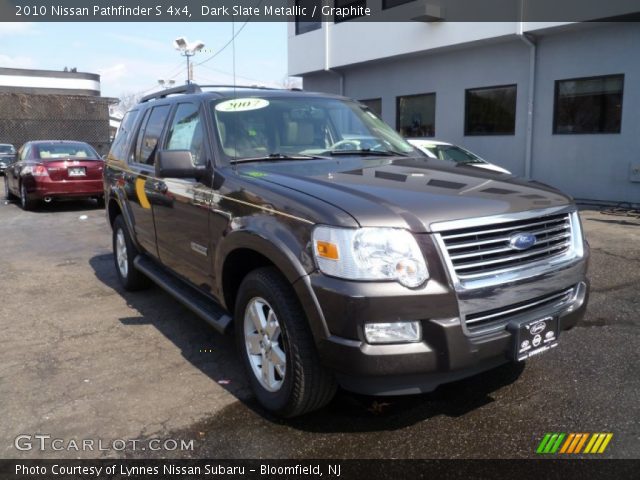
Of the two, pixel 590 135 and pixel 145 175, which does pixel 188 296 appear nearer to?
pixel 145 175

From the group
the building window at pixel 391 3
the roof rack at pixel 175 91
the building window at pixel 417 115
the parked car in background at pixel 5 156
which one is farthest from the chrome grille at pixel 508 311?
the parked car in background at pixel 5 156

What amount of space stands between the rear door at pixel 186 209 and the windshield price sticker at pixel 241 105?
0.58 ft

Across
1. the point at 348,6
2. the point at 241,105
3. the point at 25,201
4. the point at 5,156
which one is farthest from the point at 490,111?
the point at 5,156

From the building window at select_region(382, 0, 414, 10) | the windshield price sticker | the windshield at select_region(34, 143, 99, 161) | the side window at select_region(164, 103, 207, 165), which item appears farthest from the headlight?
the building window at select_region(382, 0, 414, 10)

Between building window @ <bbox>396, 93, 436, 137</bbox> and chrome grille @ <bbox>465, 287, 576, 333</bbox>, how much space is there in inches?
507

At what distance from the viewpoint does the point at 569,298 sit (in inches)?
127

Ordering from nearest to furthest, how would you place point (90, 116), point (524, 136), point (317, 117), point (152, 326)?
1. point (317, 117)
2. point (152, 326)
3. point (524, 136)
4. point (90, 116)

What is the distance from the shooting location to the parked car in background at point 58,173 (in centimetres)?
1160

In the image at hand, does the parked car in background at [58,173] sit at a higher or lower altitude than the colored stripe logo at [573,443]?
higher

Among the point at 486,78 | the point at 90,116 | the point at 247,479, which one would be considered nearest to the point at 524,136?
the point at 486,78

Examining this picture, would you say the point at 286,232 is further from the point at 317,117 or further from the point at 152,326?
the point at 152,326

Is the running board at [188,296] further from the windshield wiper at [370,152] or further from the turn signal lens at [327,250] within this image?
the windshield wiper at [370,152]

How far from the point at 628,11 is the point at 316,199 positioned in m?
10.5

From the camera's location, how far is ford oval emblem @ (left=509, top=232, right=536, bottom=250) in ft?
9.51
